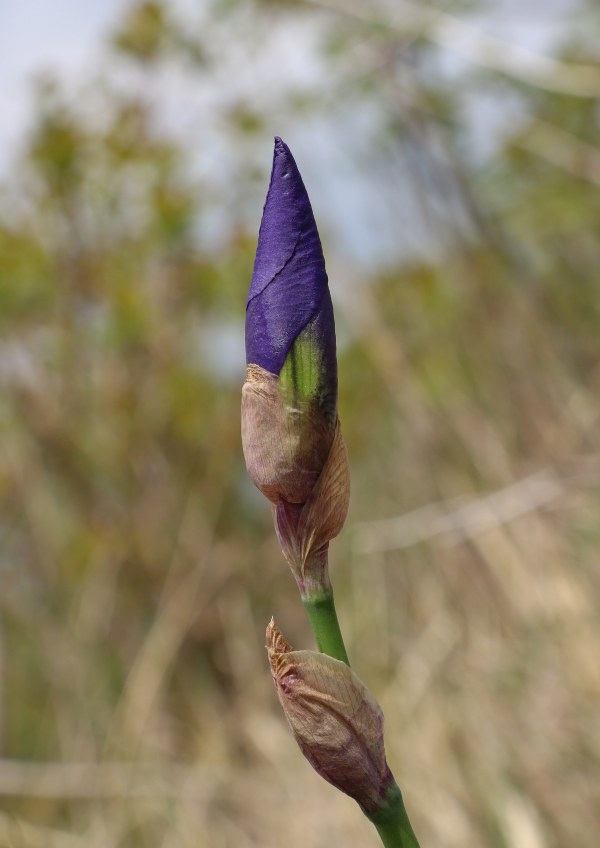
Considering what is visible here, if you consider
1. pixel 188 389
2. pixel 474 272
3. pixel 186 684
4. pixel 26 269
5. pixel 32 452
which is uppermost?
pixel 474 272

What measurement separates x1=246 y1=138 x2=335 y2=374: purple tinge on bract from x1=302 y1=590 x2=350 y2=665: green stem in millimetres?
128

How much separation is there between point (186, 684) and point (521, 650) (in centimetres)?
126

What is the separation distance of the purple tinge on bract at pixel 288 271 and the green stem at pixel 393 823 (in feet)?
0.80

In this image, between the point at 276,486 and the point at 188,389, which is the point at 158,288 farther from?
the point at 276,486

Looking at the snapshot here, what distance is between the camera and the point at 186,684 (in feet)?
10.7

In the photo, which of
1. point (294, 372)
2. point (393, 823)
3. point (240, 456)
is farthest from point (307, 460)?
point (240, 456)

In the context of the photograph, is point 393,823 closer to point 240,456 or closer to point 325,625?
point 325,625

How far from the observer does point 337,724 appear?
1.81ft

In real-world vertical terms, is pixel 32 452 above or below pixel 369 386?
below

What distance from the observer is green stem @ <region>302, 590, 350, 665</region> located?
1.73 ft

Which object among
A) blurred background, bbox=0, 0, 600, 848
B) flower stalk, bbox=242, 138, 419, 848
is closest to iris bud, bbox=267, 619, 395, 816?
flower stalk, bbox=242, 138, 419, 848

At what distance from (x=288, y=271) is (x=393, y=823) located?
12.1 inches

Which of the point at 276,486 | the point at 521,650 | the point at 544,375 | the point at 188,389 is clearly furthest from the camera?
the point at 188,389

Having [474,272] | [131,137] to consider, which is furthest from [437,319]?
[131,137]
